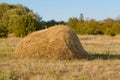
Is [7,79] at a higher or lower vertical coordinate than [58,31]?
lower

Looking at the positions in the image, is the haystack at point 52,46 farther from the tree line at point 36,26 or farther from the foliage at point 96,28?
the foliage at point 96,28

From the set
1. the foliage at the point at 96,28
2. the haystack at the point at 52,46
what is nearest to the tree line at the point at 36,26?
the foliage at the point at 96,28

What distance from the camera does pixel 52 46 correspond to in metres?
14.1

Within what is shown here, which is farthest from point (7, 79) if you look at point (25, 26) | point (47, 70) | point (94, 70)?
point (25, 26)

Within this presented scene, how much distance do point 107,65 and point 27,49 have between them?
3.54 metres

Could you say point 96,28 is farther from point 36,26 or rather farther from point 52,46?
point 52,46

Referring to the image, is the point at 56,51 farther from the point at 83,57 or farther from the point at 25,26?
the point at 25,26

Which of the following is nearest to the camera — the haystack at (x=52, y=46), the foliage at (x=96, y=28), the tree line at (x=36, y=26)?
the haystack at (x=52, y=46)

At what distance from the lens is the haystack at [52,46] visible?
13.9 meters

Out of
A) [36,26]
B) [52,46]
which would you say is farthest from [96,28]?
[52,46]

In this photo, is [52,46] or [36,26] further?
[36,26]

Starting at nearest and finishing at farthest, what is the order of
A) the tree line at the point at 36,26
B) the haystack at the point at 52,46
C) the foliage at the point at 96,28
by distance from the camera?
the haystack at the point at 52,46 → the tree line at the point at 36,26 → the foliage at the point at 96,28

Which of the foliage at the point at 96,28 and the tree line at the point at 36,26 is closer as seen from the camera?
the tree line at the point at 36,26

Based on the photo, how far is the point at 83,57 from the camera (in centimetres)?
1438
